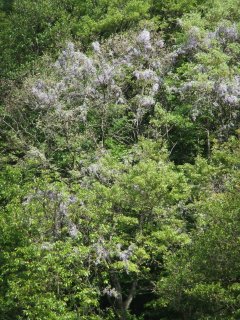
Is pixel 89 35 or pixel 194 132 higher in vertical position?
pixel 89 35

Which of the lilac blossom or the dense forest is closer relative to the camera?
the dense forest

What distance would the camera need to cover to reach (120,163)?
62.6 ft

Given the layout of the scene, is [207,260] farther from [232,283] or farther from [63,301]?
[63,301]

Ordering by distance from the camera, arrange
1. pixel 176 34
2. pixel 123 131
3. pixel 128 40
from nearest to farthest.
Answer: pixel 123 131 → pixel 128 40 → pixel 176 34

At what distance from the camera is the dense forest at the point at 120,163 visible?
47.5 ft

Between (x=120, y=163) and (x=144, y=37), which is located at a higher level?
(x=144, y=37)

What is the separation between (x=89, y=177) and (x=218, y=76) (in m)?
8.62

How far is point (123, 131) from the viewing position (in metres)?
24.6

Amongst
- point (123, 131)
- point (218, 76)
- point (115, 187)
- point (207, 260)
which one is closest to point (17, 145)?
point (123, 131)

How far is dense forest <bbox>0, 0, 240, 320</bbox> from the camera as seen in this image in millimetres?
14492

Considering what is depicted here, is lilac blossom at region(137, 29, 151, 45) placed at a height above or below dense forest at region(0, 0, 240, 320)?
above

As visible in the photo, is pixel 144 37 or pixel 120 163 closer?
pixel 120 163

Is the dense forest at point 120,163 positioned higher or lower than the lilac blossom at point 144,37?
lower

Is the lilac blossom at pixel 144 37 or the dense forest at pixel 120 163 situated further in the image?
the lilac blossom at pixel 144 37
